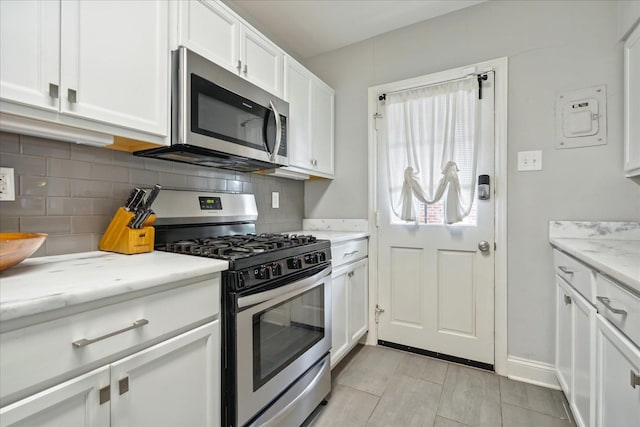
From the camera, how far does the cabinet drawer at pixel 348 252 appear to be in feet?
6.46

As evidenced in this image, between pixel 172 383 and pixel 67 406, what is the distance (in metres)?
0.29

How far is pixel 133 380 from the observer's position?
2.89 ft

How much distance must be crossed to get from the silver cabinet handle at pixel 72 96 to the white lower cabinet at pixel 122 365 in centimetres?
74

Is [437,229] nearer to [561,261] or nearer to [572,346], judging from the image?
[561,261]

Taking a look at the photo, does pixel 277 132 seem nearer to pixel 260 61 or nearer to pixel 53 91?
pixel 260 61

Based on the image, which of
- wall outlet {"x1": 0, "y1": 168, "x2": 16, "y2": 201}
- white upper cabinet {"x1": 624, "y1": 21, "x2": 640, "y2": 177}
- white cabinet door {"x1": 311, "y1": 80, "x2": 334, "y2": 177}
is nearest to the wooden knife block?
wall outlet {"x1": 0, "y1": 168, "x2": 16, "y2": 201}

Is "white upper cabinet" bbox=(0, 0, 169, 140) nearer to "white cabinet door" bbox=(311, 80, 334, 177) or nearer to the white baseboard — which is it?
"white cabinet door" bbox=(311, 80, 334, 177)

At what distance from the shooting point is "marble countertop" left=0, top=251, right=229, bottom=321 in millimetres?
671

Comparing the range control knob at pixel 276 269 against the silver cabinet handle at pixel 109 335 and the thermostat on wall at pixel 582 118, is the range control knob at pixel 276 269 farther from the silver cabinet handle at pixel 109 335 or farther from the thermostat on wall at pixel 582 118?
the thermostat on wall at pixel 582 118

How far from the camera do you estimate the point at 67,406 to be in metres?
0.74

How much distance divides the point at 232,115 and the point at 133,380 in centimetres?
124

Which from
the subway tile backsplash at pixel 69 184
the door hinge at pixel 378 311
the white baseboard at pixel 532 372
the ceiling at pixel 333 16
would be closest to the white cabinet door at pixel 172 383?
the subway tile backsplash at pixel 69 184

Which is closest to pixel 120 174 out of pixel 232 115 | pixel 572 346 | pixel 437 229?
pixel 232 115

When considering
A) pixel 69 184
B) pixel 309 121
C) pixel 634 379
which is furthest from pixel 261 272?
pixel 309 121
